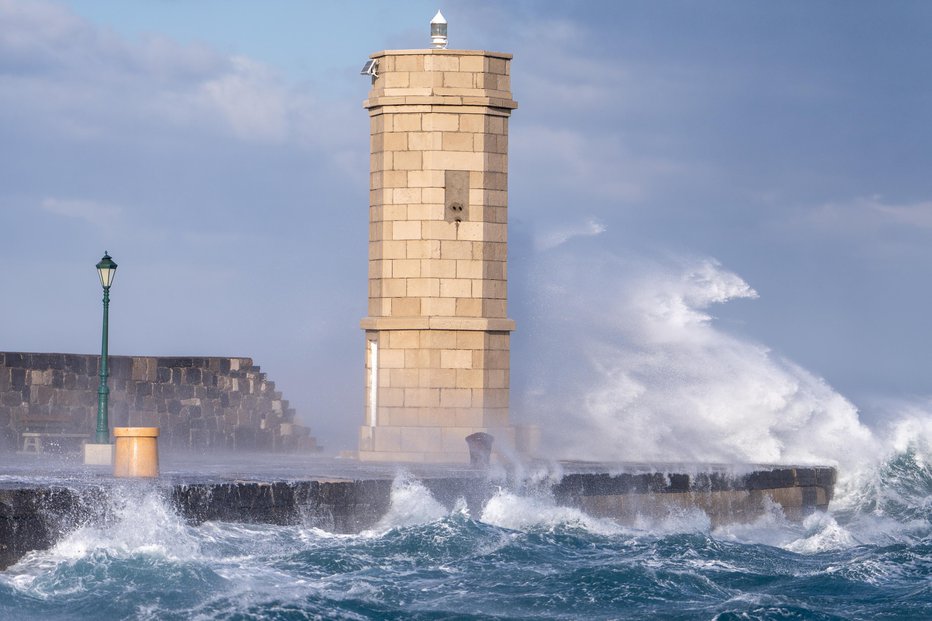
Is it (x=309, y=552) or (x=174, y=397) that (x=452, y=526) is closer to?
(x=309, y=552)

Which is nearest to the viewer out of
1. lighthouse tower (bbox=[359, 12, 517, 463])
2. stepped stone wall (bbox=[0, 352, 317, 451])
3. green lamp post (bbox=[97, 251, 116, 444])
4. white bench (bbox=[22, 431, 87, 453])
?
green lamp post (bbox=[97, 251, 116, 444])

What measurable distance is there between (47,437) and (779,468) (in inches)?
339

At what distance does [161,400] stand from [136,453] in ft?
26.0

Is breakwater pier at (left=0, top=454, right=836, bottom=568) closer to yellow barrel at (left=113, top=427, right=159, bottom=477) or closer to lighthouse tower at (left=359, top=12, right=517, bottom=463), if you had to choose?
yellow barrel at (left=113, top=427, right=159, bottom=477)

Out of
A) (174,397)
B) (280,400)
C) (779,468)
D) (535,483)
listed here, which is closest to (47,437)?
(174,397)

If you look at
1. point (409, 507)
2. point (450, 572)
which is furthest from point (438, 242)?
point (450, 572)

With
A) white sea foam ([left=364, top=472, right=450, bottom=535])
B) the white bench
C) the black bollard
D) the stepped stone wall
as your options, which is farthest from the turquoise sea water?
the stepped stone wall

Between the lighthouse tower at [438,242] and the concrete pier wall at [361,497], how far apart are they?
2.92m

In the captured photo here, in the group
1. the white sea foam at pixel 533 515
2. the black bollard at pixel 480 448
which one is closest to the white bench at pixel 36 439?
the black bollard at pixel 480 448

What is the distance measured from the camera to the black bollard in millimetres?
19953

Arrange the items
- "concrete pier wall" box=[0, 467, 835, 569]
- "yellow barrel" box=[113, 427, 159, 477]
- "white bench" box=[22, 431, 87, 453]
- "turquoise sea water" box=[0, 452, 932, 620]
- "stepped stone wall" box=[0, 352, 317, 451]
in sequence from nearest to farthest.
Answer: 1. "turquoise sea water" box=[0, 452, 932, 620]
2. "concrete pier wall" box=[0, 467, 835, 569]
3. "yellow barrel" box=[113, 427, 159, 477]
4. "white bench" box=[22, 431, 87, 453]
5. "stepped stone wall" box=[0, 352, 317, 451]

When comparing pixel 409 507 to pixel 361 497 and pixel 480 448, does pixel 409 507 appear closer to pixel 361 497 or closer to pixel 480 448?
pixel 361 497

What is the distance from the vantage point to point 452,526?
16.8 meters

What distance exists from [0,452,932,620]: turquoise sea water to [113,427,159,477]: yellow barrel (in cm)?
110
